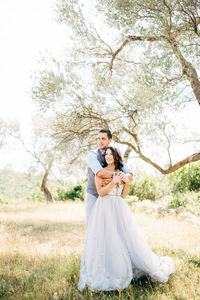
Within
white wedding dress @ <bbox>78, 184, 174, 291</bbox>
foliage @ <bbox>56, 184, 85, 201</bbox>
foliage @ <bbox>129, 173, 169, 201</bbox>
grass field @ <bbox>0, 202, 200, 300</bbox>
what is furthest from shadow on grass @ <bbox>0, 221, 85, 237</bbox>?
foliage @ <bbox>56, 184, 85, 201</bbox>

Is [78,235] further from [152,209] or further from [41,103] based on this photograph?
[152,209]

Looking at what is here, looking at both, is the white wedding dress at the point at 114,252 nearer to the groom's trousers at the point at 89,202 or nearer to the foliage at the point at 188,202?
the groom's trousers at the point at 89,202

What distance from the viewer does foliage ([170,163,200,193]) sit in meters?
16.2

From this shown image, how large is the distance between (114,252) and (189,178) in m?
13.5

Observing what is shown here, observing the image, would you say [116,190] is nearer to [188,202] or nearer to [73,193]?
[188,202]

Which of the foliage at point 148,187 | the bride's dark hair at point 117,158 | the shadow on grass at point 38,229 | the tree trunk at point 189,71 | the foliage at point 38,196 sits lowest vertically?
the foliage at point 38,196

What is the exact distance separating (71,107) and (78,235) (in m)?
4.30

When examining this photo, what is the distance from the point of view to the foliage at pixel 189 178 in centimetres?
1616

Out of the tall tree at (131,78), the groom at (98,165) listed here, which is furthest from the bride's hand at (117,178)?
the tall tree at (131,78)

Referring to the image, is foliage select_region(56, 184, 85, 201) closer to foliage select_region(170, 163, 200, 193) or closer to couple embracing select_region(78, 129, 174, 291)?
foliage select_region(170, 163, 200, 193)

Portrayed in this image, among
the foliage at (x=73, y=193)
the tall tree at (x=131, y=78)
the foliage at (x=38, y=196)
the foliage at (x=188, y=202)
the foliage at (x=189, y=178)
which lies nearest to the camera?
the tall tree at (x=131, y=78)

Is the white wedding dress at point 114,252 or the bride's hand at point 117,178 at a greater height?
the bride's hand at point 117,178

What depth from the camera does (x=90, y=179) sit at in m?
4.81

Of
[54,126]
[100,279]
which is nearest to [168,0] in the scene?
[54,126]
